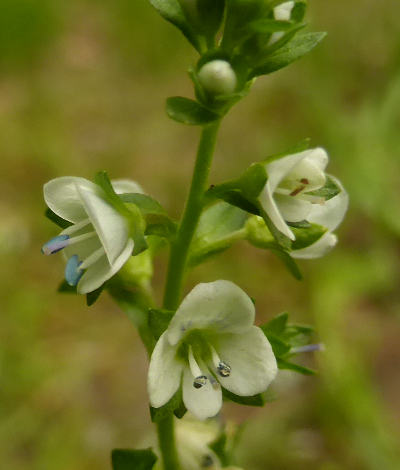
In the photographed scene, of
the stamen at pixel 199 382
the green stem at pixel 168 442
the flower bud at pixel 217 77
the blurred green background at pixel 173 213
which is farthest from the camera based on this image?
the blurred green background at pixel 173 213

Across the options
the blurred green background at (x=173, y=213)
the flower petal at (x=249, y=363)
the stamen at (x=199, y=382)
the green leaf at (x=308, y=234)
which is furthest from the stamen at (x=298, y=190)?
the blurred green background at (x=173, y=213)

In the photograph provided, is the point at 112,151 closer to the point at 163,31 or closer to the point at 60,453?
the point at 163,31

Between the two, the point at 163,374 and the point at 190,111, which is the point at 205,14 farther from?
the point at 163,374

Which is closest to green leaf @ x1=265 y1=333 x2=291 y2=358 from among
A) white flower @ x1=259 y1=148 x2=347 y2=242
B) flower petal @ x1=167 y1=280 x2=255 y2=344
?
flower petal @ x1=167 y1=280 x2=255 y2=344

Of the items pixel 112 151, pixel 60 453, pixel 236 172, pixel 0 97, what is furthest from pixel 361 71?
pixel 60 453

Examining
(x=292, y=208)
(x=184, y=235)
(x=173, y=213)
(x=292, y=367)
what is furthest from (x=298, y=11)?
(x=173, y=213)

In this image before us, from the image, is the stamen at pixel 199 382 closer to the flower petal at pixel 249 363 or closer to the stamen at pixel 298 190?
the flower petal at pixel 249 363
